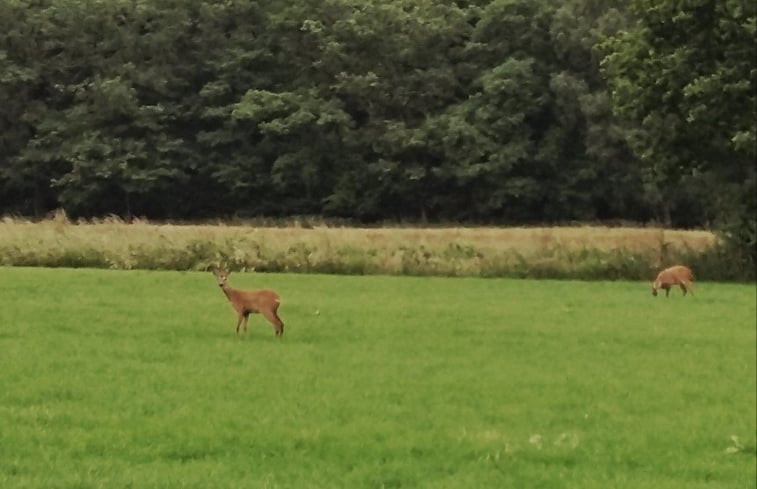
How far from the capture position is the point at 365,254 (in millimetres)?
25922


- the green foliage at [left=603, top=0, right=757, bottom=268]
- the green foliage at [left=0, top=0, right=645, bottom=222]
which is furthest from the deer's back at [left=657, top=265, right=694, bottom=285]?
the green foliage at [left=0, top=0, right=645, bottom=222]

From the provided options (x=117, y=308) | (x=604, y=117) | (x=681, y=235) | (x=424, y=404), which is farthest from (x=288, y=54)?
(x=424, y=404)

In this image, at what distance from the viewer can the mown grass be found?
82.9 ft

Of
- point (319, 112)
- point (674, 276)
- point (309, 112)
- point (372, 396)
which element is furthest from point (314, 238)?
point (319, 112)

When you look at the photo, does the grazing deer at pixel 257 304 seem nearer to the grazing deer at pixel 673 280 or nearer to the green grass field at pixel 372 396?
the green grass field at pixel 372 396

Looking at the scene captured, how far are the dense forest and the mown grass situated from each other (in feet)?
67.1

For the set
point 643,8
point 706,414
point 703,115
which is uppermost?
point 643,8

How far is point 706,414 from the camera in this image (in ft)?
28.5

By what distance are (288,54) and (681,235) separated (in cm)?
2742

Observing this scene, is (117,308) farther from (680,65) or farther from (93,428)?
(680,65)

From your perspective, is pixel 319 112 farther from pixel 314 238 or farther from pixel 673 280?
pixel 673 280

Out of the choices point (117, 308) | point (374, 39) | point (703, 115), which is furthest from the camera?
point (374, 39)

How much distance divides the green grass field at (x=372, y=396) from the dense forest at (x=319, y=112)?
32.0 metres

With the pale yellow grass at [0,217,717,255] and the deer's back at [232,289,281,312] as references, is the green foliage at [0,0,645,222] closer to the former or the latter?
the pale yellow grass at [0,217,717,255]
